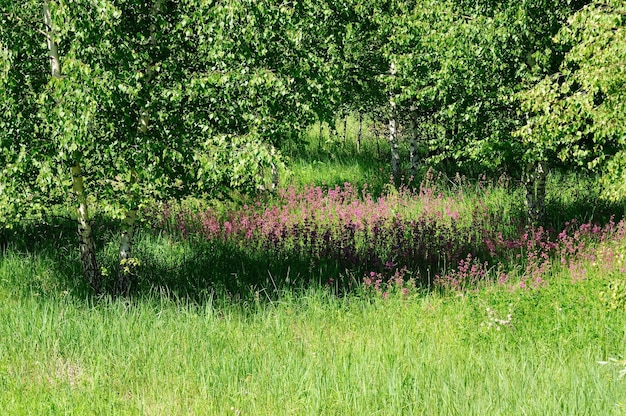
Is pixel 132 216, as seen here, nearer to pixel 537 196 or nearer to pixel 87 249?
pixel 87 249

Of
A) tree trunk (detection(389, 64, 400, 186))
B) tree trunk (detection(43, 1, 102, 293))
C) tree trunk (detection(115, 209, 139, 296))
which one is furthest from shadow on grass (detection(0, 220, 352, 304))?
tree trunk (detection(389, 64, 400, 186))

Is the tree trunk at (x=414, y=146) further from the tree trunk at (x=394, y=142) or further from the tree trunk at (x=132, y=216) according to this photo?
the tree trunk at (x=132, y=216)

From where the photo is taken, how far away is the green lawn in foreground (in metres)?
5.30

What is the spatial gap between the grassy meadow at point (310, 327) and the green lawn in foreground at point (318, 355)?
0.03 metres

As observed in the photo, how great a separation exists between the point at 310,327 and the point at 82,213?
3783mm

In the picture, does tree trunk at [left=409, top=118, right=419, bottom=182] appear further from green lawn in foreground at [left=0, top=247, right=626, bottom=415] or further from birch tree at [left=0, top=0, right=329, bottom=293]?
green lawn in foreground at [left=0, top=247, right=626, bottom=415]

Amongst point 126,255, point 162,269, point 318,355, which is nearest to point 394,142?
point 162,269

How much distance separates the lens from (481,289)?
9109 mm

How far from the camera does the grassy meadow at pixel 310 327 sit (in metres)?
5.39

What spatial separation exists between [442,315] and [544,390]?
2.58 m

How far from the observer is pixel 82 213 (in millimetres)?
8758

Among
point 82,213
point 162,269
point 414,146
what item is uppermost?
point 414,146

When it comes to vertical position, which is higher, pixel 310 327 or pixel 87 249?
pixel 87 249

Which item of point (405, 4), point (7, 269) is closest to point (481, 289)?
point (7, 269)
